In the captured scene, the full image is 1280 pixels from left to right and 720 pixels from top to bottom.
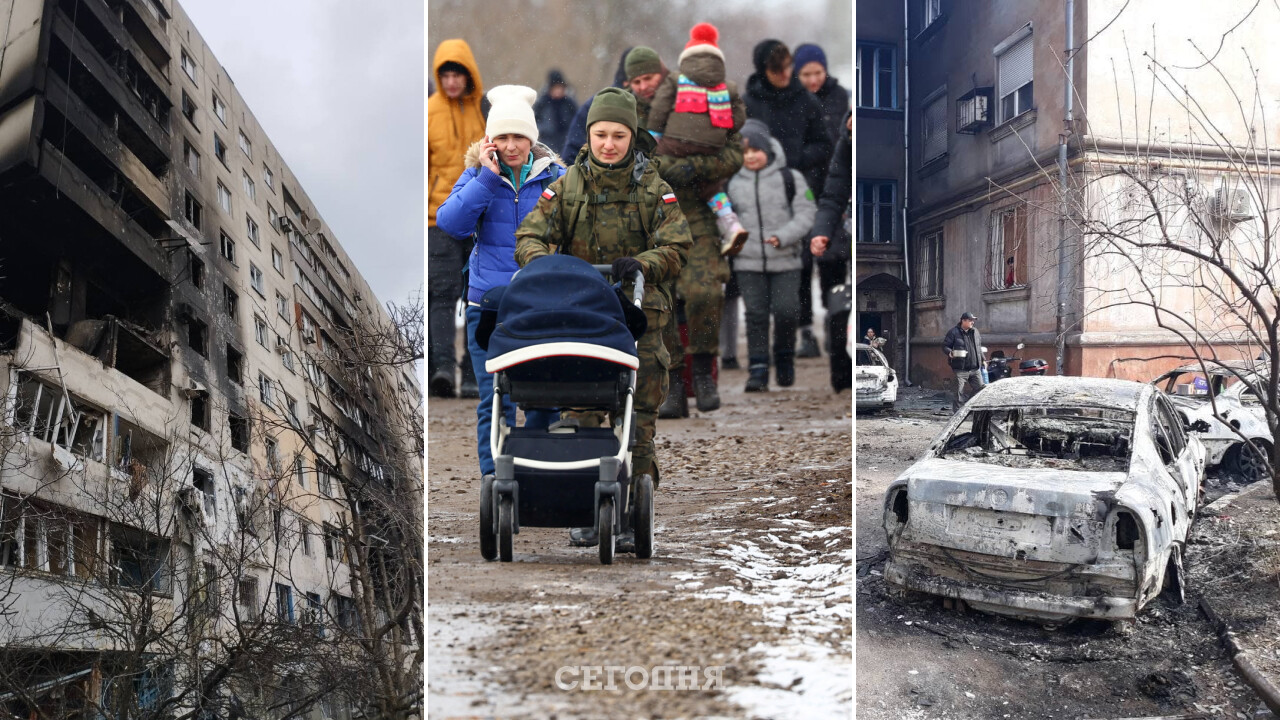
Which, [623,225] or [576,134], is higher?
[576,134]

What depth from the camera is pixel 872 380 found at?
4977 millimetres

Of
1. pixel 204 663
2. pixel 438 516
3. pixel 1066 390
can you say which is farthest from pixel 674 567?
pixel 204 663

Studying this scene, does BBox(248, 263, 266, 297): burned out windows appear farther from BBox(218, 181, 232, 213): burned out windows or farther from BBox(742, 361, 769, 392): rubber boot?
BBox(742, 361, 769, 392): rubber boot

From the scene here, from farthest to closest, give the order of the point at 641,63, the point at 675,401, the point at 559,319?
the point at 675,401 → the point at 641,63 → the point at 559,319

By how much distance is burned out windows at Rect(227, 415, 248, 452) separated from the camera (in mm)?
5223

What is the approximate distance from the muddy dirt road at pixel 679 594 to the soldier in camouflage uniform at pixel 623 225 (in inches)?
12.1

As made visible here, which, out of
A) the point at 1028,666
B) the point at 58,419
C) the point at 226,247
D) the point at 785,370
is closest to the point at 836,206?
the point at 785,370

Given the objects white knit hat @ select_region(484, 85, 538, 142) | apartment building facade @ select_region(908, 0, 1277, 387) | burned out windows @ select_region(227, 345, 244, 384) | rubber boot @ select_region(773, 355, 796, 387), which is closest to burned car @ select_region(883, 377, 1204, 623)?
apartment building facade @ select_region(908, 0, 1277, 387)

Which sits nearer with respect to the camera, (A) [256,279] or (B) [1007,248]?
(B) [1007,248]

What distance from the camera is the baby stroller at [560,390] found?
13.3ft

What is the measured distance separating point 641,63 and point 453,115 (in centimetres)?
90

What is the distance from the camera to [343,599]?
17.8 feet

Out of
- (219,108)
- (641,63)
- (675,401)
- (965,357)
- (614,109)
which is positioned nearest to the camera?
(614,109)

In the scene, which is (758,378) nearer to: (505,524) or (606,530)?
(606,530)
